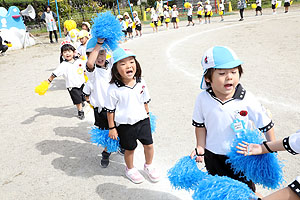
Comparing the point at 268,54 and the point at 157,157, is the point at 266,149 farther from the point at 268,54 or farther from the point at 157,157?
the point at 268,54

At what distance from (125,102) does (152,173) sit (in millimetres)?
945

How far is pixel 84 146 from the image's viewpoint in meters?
4.44

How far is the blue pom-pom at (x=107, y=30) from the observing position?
3.23 m

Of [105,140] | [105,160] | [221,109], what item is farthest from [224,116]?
[105,160]

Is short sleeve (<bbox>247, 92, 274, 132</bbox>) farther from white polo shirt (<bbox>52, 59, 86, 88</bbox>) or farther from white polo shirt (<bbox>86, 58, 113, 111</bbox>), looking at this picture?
white polo shirt (<bbox>52, 59, 86, 88</bbox>)

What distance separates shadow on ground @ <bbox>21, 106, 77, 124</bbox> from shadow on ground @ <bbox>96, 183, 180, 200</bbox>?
2.92m

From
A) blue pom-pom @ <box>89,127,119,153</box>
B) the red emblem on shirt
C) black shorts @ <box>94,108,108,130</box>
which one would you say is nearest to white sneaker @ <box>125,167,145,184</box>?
blue pom-pom @ <box>89,127,119,153</box>

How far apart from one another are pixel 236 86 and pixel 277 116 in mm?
2681

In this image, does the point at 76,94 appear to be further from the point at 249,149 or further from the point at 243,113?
the point at 249,149

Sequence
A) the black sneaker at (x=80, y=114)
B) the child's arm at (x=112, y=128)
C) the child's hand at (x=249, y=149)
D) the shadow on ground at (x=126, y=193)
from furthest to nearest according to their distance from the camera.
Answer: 1. the black sneaker at (x=80, y=114)
2. the child's arm at (x=112, y=128)
3. the shadow on ground at (x=126, y=193)
4. the child's hand at (x=249, y=149)

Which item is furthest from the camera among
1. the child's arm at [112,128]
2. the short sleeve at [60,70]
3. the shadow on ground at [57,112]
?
the shadow on ground at [57,112]

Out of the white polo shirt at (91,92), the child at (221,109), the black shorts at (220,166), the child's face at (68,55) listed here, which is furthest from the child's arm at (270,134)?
the child's face at (68,55)

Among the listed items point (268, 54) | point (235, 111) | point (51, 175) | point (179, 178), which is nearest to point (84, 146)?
point (51, 175)

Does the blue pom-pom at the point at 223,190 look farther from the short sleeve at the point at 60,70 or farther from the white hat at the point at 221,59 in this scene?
the short sleeve at the point at 60,70
